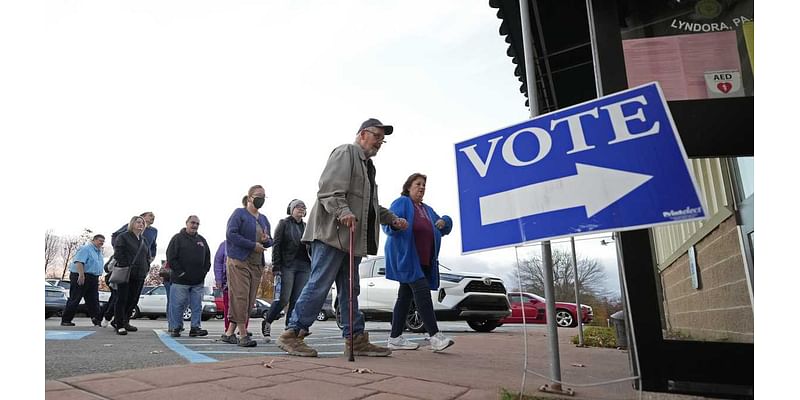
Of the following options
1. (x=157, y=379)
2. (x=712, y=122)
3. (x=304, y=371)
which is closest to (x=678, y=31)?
(x=712, y=122)

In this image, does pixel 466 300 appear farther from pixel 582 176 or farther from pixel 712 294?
pixel 582 176

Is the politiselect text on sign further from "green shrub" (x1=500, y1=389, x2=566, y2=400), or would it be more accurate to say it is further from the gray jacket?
the gray jacket

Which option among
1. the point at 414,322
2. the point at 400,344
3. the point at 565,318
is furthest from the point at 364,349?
the point at 565,318

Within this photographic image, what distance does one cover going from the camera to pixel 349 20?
23.6ft

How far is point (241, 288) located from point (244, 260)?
0.30 m

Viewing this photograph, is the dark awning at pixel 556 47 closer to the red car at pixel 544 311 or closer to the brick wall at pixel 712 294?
the brick wall at pixel 712 294

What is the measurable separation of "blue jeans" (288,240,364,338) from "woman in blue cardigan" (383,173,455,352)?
21.8 inches

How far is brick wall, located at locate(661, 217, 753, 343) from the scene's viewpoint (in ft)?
7.43

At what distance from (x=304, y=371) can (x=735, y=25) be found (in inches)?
121

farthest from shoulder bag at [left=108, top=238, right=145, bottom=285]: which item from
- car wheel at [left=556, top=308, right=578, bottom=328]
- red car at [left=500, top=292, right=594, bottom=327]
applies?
car wheel at [left=556, top=308, right=578, bottom=328]

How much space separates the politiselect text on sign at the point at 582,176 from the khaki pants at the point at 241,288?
328cm

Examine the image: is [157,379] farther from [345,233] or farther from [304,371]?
[345,233]

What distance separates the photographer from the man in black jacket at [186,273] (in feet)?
19.1

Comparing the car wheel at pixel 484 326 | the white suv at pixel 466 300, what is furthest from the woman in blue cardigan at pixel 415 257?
the car wheel at pixel 484 326
